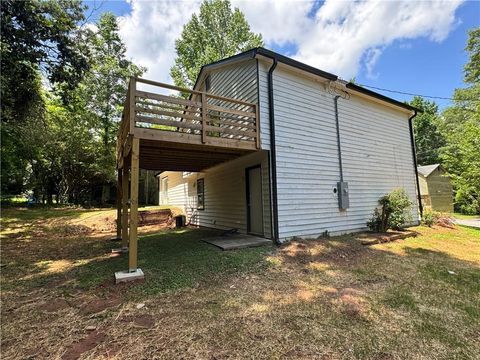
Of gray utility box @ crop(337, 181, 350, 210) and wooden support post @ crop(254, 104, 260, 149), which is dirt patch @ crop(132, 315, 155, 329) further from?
gray utility box @ crop(337, 181, 350, 210)

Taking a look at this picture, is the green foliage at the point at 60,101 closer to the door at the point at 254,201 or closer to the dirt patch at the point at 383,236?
the door at the point at 254,201

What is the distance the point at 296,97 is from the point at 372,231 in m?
5.22

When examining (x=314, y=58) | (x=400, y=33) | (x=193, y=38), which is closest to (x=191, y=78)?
(x=193, y=38)

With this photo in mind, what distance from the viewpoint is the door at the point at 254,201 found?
26.6 ft

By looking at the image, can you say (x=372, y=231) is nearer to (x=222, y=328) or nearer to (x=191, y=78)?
(x=222, y=328)

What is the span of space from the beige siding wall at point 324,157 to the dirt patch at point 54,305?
4923mm

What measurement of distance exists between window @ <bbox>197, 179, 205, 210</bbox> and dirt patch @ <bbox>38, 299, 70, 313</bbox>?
8.44 m

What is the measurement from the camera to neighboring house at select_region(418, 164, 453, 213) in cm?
2186

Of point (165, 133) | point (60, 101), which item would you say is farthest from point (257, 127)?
point (60, 101)

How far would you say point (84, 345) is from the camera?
2652 millimetres

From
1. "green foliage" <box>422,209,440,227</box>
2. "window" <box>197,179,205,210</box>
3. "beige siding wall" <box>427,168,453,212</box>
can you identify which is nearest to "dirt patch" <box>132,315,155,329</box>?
"window" <box>197,179,205,210</box>

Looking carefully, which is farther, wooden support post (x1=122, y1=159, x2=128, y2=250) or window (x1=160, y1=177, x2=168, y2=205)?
window (x1=160, y1=177, x2=168, y2=205)

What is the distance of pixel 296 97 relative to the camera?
310 inches

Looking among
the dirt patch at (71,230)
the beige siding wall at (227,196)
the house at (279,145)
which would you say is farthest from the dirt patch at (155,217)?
the house at (279,145)
